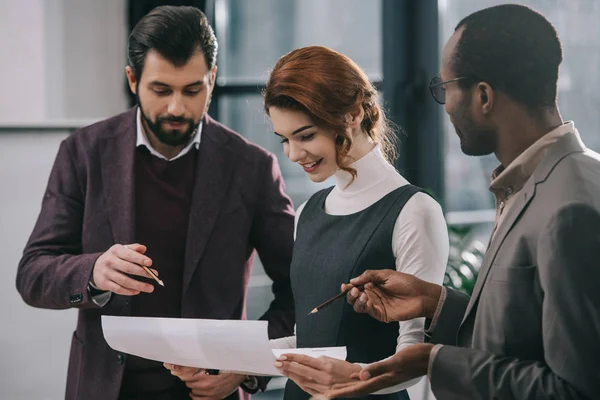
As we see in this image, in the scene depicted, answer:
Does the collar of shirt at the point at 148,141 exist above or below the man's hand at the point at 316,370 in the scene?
above

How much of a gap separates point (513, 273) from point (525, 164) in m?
0.18

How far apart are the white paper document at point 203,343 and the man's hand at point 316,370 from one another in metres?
0.04

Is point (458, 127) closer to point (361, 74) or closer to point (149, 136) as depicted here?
point (361, 74)

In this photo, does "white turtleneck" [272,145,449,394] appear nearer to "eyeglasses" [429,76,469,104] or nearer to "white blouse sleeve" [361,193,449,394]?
"white blouse sleeve" [361,193,449,394]

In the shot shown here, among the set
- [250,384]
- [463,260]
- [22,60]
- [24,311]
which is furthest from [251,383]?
[22,60]

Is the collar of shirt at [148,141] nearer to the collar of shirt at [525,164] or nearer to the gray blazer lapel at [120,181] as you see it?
the gray blazer lapel at [120,181]

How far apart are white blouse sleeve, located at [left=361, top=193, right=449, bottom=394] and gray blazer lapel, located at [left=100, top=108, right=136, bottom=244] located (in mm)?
761

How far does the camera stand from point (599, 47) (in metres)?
2.68

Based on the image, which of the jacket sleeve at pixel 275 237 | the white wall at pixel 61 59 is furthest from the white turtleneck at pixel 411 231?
the white wall at pixel 61 59

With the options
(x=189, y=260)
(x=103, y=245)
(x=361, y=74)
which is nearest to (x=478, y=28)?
(x=361, y=74)

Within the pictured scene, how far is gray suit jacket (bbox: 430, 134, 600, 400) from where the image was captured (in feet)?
3.52

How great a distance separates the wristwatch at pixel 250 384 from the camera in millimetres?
1946

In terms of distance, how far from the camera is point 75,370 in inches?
81.5

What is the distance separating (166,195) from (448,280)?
112 cm
